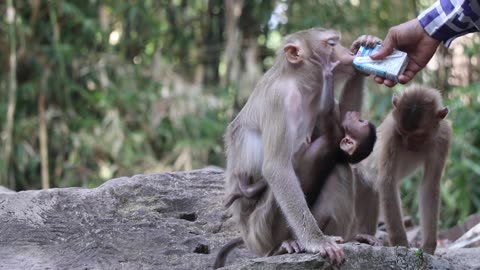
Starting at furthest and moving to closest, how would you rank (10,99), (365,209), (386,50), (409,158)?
1. (10,99)
2. (409,158)
3. (365,209)
4. (386,50)

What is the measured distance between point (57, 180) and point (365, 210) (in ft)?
17.0

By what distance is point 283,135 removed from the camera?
14.9ft

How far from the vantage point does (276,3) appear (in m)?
10.6

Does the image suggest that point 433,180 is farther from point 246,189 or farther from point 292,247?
point 292,247

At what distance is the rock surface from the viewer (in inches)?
175

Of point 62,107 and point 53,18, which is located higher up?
point 53,18

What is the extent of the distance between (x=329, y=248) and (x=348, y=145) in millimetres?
818

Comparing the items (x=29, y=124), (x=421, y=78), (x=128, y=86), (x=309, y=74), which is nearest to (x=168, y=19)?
(x=128, y=86)

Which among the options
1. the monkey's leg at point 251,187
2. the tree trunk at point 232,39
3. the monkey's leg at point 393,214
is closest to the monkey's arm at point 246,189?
the monkey's leg at point 251,187

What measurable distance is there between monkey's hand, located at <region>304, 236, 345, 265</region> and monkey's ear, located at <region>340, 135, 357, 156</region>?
64cm

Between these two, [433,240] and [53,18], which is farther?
[53,18]

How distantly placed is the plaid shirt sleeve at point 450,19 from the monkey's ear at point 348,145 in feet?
2.40

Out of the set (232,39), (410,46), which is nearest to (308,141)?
(410,46)

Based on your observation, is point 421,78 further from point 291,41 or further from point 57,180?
point 291,41
